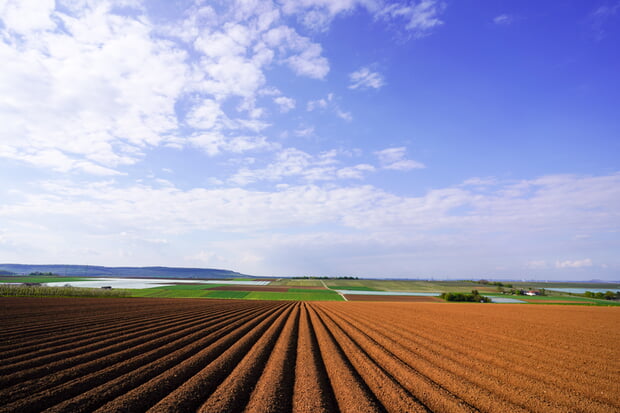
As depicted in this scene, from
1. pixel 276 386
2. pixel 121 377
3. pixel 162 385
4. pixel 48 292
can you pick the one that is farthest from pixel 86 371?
pixel 48 292

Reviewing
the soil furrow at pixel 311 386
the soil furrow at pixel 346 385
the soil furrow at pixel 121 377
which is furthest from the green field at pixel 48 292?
the soil furrow at pixel 346 385

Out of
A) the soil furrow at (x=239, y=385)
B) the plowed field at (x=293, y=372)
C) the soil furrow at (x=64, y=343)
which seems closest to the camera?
the soil furrow at (x=239, y=385)

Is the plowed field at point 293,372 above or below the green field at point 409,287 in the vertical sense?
above

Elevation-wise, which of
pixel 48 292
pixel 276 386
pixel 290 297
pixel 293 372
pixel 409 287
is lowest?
pixel 409 287

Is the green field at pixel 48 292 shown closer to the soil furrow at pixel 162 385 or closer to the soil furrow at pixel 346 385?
the soil furrow at pixel 162 385

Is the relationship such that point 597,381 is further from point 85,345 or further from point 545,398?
point 85,345

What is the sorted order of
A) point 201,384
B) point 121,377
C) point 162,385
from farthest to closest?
1. point 121,377
2. point 201,384
3. point 162,385

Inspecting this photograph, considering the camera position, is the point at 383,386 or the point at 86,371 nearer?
the point at 383,386

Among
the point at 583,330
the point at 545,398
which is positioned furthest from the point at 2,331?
the point at 583,330

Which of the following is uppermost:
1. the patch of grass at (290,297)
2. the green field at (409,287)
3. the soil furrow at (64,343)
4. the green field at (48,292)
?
the soil furrow at (64,343)

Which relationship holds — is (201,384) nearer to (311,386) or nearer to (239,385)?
(239,385)

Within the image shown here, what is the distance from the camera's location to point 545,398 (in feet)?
26.1

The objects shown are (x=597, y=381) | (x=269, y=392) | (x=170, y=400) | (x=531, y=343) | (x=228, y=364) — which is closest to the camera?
(x=170, y=400)

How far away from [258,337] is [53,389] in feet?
31.3
